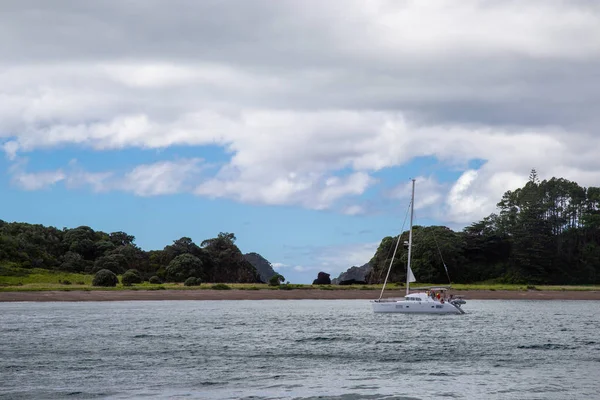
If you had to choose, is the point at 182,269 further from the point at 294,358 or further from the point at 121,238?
the point at 294,358

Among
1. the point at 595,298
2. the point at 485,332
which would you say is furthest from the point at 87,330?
the point at 595,298

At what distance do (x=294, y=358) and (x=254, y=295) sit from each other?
77.1 meters

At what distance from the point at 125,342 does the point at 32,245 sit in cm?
9909

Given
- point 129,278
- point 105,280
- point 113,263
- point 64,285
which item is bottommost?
point 64,285

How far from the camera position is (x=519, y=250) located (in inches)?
6934

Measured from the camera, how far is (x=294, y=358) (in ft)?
152

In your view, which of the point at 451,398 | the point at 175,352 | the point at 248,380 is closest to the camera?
the point at 451,398

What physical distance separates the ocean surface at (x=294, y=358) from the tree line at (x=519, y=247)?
88439 millimetres

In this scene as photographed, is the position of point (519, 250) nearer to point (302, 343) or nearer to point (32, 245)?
point (32, 245)

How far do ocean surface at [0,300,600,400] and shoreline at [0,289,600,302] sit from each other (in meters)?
28.2

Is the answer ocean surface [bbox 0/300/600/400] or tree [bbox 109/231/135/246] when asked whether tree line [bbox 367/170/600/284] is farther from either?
ocean surface [bbox 0/300/600/400]

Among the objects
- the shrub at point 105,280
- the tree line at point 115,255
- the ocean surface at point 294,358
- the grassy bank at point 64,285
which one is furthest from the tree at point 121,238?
the ocean surface at point 294,358

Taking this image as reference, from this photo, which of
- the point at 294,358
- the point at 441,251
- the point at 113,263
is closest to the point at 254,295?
the point at 113,263

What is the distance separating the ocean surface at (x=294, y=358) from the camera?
3472 cm
